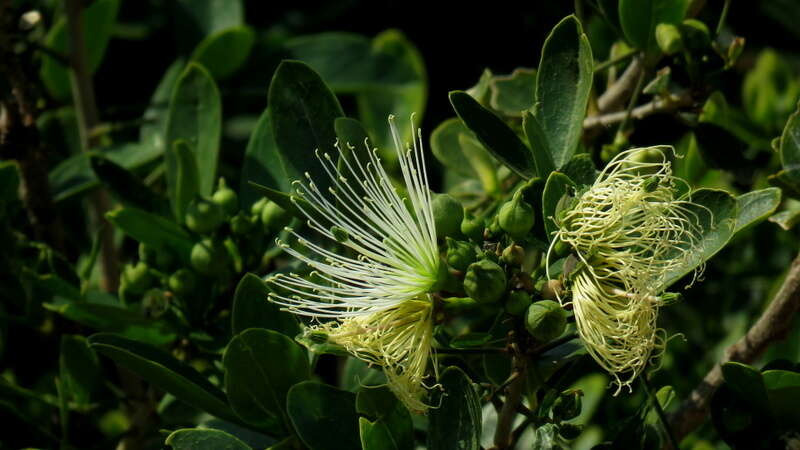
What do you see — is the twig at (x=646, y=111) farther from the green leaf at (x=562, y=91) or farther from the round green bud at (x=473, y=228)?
the round green bud at (x=473, y=228)

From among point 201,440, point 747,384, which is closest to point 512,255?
point 747,384

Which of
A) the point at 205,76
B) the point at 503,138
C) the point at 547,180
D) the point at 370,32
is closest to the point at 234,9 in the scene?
the point at 205,76

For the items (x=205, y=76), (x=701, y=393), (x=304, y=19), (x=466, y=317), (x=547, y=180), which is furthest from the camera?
(x=304, y=19)

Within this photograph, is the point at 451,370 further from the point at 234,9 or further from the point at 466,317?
the point at 234,9

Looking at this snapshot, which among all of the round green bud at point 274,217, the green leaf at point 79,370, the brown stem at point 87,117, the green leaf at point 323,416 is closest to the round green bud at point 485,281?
the green leaf at point 323,416

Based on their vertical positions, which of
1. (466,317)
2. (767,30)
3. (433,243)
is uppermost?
(433,243)

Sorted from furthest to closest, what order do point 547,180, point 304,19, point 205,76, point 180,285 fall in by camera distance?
point 304,19 → point 205,76 → point 180,285 → point 547,180

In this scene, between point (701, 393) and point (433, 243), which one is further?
point (701, 393)
